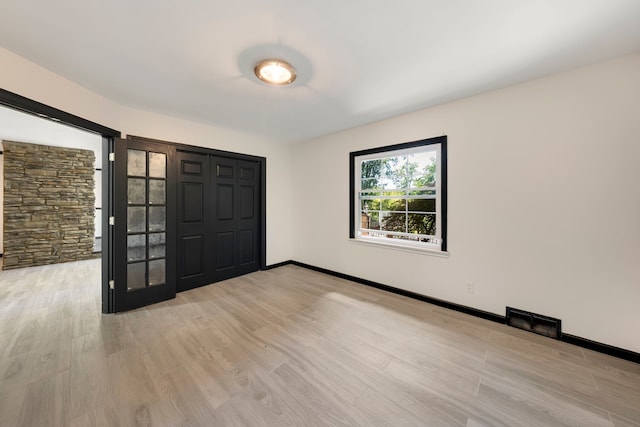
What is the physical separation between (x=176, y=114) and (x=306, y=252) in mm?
3017

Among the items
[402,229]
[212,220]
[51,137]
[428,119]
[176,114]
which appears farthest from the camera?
[51,137]

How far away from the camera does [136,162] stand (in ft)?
9.10

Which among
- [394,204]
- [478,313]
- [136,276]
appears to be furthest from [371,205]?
[136,276]

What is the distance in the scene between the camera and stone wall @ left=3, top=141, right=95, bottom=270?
13.9 ft

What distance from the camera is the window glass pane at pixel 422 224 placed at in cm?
294

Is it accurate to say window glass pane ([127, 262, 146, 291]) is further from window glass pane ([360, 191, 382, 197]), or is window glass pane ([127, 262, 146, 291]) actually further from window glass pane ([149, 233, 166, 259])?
window glass pane ([360, 191, 382, 197])

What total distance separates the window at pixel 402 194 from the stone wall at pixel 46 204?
19.3ft

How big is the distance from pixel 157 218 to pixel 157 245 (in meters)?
0.35

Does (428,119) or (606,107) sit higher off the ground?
(428,119)

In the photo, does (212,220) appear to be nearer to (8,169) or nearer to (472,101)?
(472,101)

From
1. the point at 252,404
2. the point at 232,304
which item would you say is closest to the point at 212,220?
the point at 232,304

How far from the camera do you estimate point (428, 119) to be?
2.82 m

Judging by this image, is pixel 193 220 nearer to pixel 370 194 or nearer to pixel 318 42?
pixel 370 194

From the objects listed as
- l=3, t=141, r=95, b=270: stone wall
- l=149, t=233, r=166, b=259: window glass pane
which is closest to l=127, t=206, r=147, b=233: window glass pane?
l=149, t=233, r=166, b=259: window glass pane
